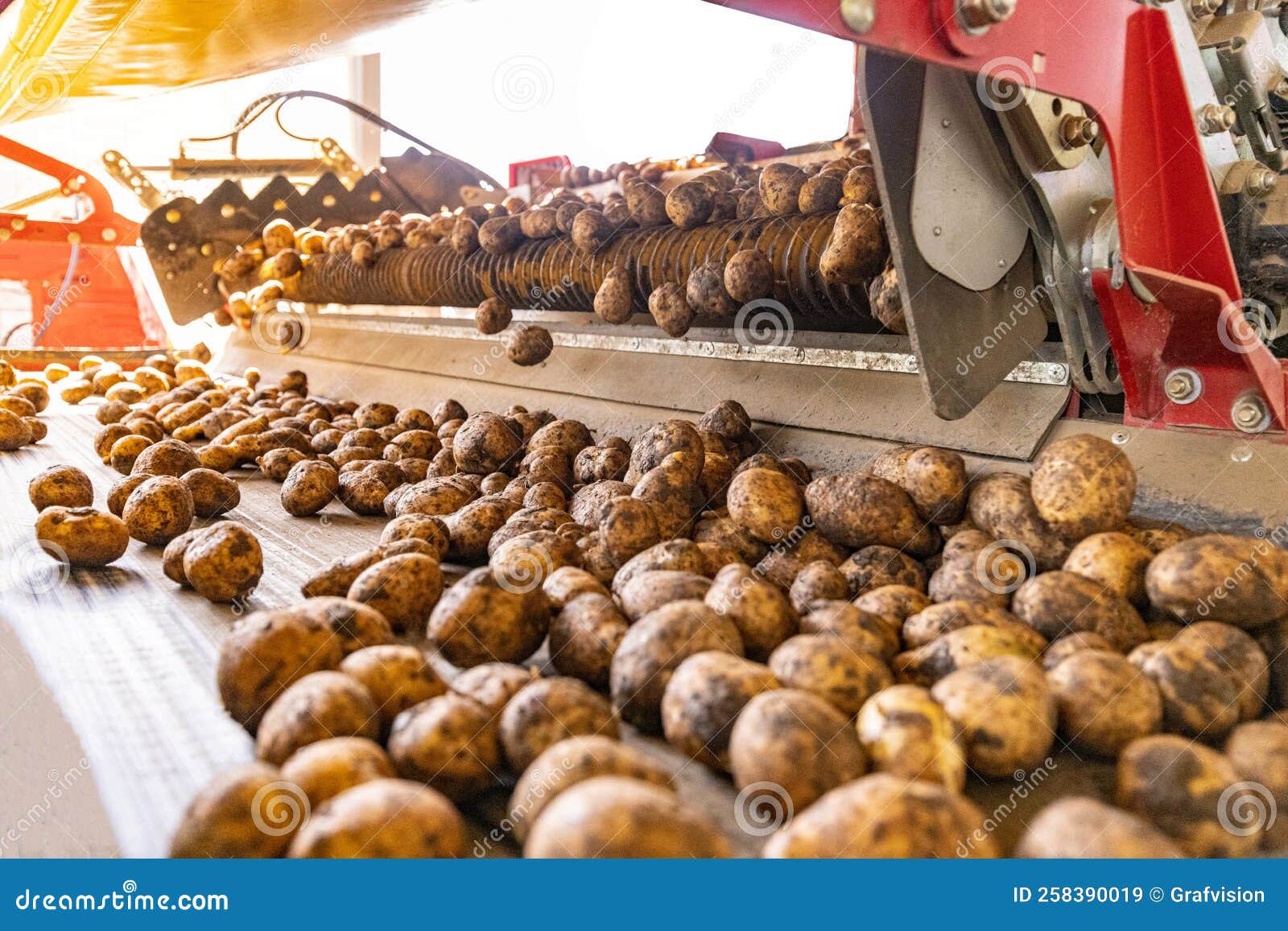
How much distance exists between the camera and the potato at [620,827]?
33.1 inches

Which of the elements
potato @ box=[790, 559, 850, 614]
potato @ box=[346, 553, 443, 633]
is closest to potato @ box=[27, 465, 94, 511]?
potato @ box=[346, 553, 443, 633]

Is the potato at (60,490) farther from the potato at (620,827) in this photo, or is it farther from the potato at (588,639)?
the potato at (620,827)

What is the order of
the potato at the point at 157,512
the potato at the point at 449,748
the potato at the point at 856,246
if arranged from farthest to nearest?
the potato at the point at 157,512 < the potato at the point at 856,246 < the potato at the point at 449,748

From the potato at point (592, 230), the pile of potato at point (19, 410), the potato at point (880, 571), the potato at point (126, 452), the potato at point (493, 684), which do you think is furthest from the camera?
the pile of potato at point (19, 410)

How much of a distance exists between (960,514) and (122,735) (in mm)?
1392

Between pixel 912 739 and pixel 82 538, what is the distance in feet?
5.59

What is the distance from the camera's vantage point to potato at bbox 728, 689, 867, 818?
1.03 metres

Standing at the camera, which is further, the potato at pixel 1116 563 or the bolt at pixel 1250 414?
the bolt at pixel 1250 414

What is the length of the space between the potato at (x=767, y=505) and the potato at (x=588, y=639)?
1.55 feet

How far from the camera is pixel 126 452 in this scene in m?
3.04

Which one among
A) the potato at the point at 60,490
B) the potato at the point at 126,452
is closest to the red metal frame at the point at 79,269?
the potato at the point at 126,452

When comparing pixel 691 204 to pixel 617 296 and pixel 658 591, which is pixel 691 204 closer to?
pixel 617 296

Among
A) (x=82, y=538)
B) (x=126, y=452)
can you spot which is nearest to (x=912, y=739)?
(x=82, y=538)

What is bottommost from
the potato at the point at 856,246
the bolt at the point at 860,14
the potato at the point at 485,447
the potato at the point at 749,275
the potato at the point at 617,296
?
the potato at the point at 485,447
